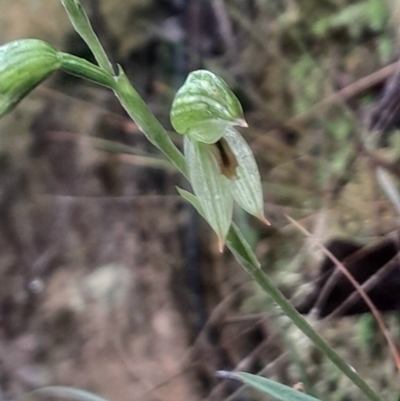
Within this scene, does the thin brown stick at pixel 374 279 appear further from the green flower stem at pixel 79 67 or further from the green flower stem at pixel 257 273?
the green flower stem at pixel 79 67

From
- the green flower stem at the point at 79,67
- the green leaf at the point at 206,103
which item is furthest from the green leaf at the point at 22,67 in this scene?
the green leaf at the point at 206,103

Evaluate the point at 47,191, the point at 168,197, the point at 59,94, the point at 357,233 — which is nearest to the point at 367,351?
the point at 357,233

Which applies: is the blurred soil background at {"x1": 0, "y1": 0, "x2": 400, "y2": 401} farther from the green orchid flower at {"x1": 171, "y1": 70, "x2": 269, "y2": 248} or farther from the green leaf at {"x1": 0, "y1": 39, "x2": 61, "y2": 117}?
the green leaf at {"x1": 0, "y1": 39, "x2": 61, "y2": 117}

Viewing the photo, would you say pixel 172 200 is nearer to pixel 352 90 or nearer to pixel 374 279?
pixel 352 90

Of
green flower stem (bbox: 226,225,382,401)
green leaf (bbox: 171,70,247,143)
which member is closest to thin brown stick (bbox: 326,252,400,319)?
green flower stem (bbox: 226,225,382,401)

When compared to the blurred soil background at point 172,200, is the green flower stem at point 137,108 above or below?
above

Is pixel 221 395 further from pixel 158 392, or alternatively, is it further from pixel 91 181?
pixel 91 181
